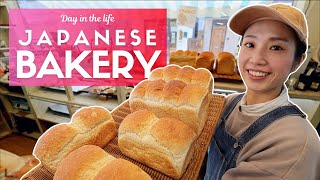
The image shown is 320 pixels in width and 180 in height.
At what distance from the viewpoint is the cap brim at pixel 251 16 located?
55 centimetres

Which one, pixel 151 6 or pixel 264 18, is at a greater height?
pixel 151 6

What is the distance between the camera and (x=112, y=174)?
399mm

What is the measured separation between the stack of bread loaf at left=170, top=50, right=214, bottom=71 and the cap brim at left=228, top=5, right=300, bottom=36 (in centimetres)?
98

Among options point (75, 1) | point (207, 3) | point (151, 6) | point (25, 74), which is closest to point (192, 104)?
point (207, 3)

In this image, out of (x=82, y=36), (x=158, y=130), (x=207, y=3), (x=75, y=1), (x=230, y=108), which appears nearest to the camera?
(x=158, y=130)

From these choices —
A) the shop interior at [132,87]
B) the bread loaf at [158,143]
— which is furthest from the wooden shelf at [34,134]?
the bread loaf at [158,143]

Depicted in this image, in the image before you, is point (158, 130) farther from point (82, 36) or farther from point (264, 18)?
point (82, 36)

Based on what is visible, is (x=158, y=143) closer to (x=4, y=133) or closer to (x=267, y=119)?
(x=267, y=119)

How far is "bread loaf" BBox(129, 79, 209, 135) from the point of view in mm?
667

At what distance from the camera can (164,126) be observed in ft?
1.77

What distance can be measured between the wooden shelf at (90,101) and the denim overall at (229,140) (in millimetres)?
1348

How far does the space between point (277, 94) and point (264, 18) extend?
0.28 m

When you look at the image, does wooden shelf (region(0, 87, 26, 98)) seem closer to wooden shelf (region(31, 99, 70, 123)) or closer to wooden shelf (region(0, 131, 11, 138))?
wooden shelf (region(31, 99, 70, 123))

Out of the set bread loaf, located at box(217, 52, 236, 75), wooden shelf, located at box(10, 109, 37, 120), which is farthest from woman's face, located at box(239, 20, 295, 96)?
wooden shelf, located at box(10, 109, 37, 120)
